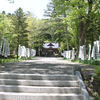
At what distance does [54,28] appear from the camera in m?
21.9

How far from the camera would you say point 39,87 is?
179 inches

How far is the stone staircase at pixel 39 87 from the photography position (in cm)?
413

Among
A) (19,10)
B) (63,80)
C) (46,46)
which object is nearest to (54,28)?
(19,10)

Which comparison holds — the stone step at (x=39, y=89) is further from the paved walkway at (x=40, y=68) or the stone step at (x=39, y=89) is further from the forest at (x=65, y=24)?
the forest at (x=65, y=24)

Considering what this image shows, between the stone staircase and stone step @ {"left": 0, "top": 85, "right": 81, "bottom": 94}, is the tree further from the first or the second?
stone step @ {"left": 0, "top": 85, "right": 81, "bottom": 94}

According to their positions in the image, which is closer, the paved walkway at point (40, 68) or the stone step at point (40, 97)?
the stone step at point (40, 97)

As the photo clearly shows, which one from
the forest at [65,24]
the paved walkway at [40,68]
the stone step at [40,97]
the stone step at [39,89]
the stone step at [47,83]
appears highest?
the forest at [65,24]

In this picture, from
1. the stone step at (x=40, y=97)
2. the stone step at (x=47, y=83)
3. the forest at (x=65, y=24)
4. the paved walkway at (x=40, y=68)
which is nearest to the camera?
the stone step at (x=40, y=97)

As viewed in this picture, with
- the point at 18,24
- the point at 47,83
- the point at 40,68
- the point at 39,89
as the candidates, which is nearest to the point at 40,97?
the point at 39,89

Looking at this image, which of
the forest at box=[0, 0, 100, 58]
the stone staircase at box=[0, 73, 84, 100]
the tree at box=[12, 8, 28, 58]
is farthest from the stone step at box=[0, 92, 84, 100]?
the tree at box=[12, 8, 28, 58]

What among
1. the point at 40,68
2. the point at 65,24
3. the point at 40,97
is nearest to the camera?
the point at 40,97

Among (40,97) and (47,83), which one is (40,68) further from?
(40,97)

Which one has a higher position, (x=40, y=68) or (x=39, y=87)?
(x=40, y=68)

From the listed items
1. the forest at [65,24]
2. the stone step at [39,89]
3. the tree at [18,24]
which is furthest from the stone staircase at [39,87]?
the tree at [18,24]
